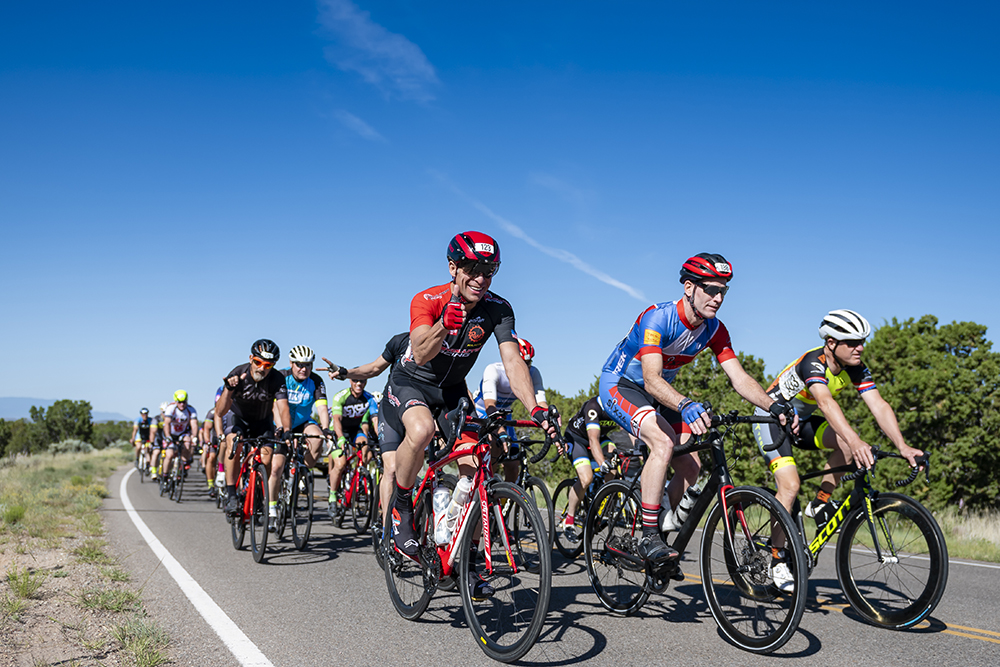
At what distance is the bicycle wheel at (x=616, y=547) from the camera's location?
533cm

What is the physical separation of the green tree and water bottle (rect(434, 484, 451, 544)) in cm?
1530

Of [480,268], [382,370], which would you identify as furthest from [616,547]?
[382,370]

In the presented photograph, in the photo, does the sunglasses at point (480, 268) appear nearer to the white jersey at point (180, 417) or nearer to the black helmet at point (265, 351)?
the black helmet at point (265, 351)

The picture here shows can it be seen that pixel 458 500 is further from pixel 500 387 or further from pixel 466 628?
pixel 500 387

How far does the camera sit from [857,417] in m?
17.9

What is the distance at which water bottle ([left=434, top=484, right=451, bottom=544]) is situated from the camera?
4.83 m

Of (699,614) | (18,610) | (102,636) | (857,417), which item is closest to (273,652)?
(102,636)

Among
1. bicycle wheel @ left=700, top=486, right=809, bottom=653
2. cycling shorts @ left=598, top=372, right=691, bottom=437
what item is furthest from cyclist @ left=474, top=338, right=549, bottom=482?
bicycle wheel @ left=700, top=486, right=809, bottom=653

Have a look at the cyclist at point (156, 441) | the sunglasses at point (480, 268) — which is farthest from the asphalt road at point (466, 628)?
the cyclist at point (156, 441)

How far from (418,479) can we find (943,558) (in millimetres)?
3572

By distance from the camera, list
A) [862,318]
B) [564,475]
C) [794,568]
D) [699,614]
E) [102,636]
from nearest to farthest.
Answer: [794,568] < [102,636] < [699,614] < [862,318] < [564,475]

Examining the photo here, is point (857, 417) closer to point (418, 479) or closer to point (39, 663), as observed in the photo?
point (418, 479)

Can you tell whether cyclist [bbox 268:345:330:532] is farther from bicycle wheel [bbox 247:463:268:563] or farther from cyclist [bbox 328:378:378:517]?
bicycle wheel [bbox 247:463:268:563]

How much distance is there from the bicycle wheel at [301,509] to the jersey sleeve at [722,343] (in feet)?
16.2
